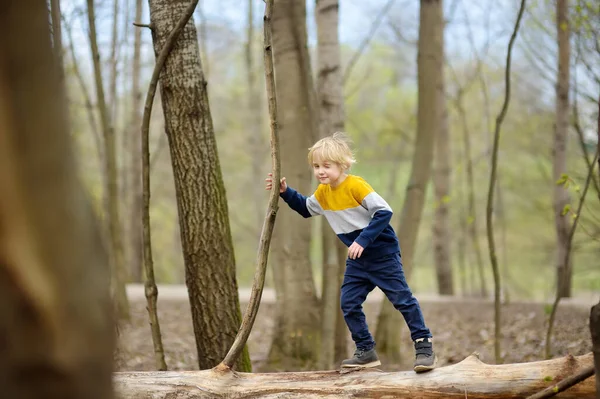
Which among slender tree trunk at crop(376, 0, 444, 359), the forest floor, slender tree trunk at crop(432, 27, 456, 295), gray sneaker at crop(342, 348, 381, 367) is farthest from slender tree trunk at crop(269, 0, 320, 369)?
slender tree trunk at crop(432, 27, 456, 295)

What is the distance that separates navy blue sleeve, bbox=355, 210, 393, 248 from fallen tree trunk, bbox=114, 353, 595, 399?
0.86 meters

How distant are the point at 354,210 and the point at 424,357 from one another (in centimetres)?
111

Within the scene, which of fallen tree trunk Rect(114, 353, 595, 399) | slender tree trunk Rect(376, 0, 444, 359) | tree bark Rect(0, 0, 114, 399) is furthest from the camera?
slender tree trunk Rect(376, 0, 444, 359)

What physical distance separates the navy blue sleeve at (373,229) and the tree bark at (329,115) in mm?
2596

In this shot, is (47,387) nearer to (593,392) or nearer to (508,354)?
(593,392)

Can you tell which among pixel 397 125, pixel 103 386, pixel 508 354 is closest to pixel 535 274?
pixel 397 125

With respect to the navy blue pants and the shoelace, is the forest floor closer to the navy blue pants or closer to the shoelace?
the navy blue pants

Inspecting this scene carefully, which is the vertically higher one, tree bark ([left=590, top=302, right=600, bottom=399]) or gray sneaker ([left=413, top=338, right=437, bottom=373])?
tree bark ([left=590, top=302, right=600, bottom=399])

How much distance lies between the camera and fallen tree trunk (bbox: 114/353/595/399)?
3.72 metres

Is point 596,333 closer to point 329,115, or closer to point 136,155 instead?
point 329,115

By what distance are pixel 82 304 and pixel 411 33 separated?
16.6m

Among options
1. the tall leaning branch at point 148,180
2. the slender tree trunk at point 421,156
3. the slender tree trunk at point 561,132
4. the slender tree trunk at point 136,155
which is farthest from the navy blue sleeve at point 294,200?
the slender tree trunk at point 136,155

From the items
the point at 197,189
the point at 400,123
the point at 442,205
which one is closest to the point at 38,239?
the point at 197,189

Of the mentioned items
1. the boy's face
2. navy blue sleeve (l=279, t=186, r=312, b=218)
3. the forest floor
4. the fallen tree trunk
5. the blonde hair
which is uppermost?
the blonde hair
